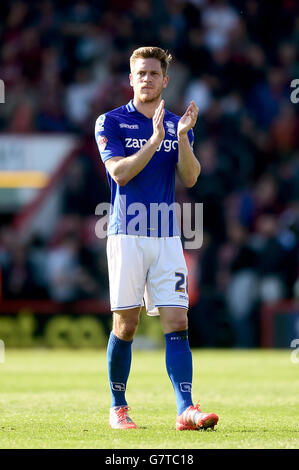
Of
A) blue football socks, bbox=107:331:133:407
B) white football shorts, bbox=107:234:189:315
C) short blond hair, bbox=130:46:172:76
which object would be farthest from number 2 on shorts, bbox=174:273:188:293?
short blond hair, bbox=130:46:172:76

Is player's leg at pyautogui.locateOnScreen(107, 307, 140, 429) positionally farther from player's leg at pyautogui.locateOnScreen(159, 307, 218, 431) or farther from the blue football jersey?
the blue football jersey

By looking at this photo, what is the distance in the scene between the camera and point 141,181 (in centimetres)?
586

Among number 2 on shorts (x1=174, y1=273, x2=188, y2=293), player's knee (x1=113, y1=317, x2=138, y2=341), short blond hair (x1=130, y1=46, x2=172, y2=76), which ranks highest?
short blond hair (x1=130, y1=46, x2=172, y2=76)

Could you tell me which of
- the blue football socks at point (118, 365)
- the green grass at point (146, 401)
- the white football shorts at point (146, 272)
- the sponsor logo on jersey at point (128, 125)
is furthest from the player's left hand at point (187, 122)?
the green grass at point (146, 401)

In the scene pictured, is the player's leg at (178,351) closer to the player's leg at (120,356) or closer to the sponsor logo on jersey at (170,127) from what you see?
the player's leg at (120,356)

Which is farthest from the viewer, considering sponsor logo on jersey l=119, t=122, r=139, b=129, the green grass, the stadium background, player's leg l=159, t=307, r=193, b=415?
the stadium background

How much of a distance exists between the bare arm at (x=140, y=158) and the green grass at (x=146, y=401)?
58.2 inches

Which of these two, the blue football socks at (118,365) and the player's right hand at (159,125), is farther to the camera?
the blue football socks at (118,365)

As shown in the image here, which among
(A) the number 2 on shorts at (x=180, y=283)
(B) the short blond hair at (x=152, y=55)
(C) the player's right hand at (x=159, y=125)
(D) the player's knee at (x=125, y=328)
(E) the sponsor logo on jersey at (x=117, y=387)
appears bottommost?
(E) the sponsor logo on jersey at (x=117, y=387)

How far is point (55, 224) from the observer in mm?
15250

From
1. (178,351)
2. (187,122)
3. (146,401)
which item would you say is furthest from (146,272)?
(146,401)

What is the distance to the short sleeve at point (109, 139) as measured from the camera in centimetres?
586

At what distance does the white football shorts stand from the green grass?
0.76 metres

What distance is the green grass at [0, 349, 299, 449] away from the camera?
17.2 ft
